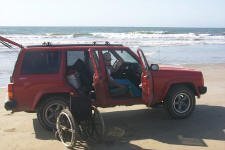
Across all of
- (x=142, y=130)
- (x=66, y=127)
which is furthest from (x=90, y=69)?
(x=66, y=127)

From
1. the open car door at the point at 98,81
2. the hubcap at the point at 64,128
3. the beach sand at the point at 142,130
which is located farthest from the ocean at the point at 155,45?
the hubcap at the point at 64,128

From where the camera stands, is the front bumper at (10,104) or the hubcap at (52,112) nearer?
the front bumper at (10,104)

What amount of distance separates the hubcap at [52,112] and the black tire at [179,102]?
2322 millimetres

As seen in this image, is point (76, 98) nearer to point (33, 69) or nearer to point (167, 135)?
point (33, 69)

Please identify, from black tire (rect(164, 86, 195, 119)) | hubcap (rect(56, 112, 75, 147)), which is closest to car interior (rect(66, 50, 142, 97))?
black tire (rect(164, 86, 195, 119))

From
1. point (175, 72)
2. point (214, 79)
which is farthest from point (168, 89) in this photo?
point (214, 79)

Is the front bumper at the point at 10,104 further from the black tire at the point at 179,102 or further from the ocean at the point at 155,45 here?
the ocean at the point at 155,45

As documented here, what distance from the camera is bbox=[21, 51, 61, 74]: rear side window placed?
27.4ft

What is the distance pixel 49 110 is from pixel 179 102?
2.83 m

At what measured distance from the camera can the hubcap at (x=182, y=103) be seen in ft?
30.6

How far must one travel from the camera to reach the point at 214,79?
1557 centimetres

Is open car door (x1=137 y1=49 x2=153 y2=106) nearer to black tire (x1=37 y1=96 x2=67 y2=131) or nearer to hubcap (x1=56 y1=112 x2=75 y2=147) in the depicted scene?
black tire (x1=37 y1=96 x2=67 y2=131)

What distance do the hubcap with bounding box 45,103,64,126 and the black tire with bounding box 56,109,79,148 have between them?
878 millimetres

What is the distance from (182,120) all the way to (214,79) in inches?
266
